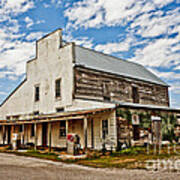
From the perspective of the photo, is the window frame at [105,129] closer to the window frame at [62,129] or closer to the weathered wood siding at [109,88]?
the weathered wood siding at [109,88]

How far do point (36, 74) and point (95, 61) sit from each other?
5.75 meters

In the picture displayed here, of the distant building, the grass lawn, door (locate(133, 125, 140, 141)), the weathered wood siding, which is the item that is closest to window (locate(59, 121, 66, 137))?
the distant building

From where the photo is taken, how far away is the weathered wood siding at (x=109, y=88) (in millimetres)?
18547

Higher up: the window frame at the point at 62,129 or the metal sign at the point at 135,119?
the metal sign at the point at 135,119

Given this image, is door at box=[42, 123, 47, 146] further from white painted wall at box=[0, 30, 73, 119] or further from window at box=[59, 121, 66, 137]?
window at box=[59, 121, 66, 137]

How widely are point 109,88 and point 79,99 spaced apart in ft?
12.7

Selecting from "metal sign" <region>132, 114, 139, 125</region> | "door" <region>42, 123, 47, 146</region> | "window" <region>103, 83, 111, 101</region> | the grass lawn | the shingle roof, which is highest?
the shingle roof

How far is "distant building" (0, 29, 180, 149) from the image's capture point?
1542 cm

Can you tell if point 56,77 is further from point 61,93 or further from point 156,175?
point 156,175

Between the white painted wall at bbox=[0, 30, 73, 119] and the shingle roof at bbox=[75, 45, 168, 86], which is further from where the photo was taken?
the shingle roof at bbox=[75, 45, 168, 86]

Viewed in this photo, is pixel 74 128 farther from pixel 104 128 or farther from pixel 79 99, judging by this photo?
pixel 104 128

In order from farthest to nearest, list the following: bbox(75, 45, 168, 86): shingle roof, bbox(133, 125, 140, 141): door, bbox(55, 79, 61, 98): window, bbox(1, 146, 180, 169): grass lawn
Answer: bbox(75, 45, 168, 86): shingle roof
bbox(55, 79, 61, 98): window
bbox(133, 125, 140, 141): door
bbox(1, 146, 180, 169): grass lawn

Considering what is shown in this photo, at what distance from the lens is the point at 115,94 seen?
68.6ft

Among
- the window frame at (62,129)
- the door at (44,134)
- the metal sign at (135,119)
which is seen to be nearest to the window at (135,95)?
the metal sign at (135,119)
